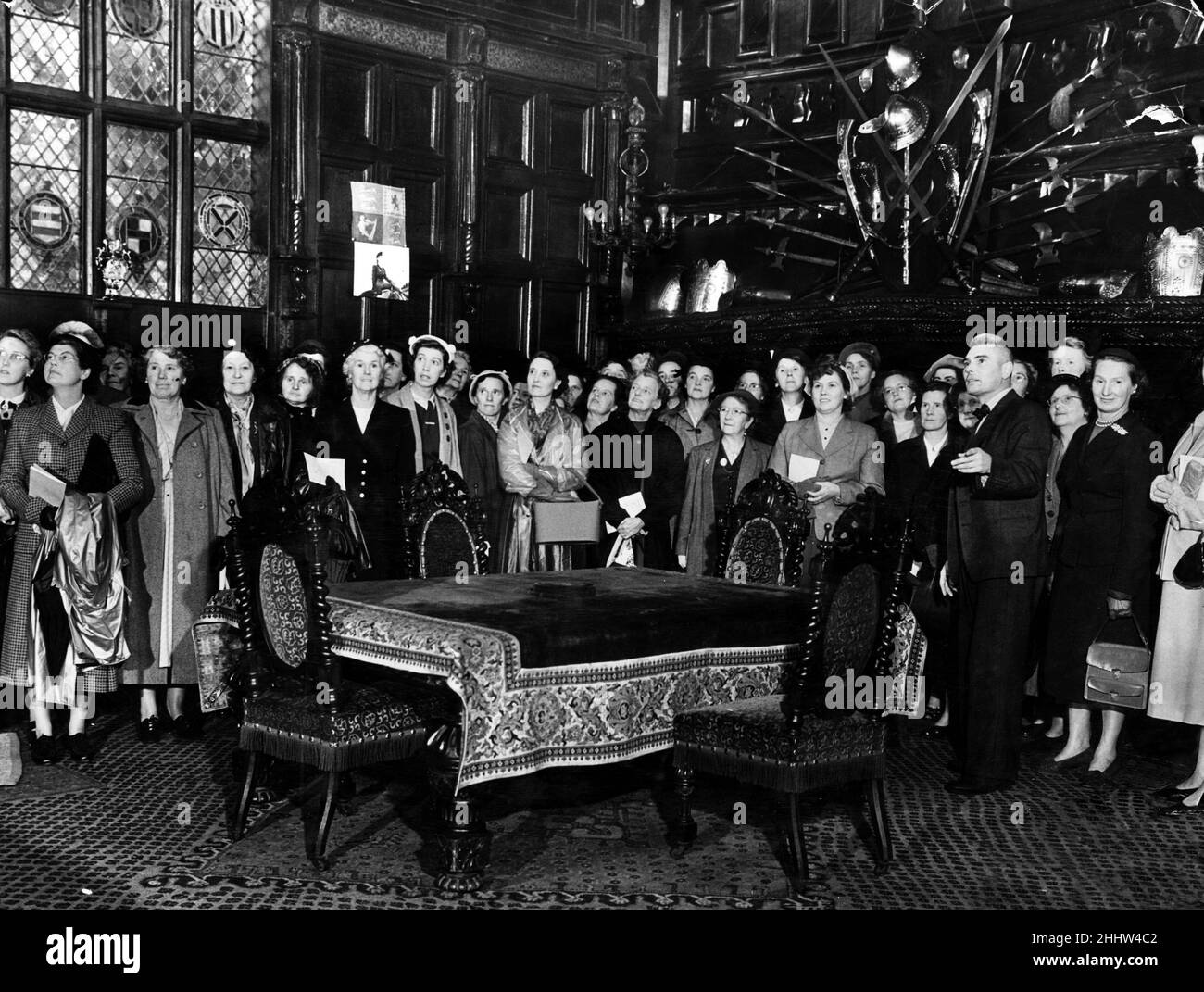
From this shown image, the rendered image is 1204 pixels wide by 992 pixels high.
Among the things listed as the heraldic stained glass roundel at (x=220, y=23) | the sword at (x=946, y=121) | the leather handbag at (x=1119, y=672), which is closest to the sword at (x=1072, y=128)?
the sword at (x=946, y=121)

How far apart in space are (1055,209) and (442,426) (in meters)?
3.90

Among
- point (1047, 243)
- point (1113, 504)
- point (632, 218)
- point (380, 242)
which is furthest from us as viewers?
point (632, 218)

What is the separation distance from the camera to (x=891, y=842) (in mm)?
4297

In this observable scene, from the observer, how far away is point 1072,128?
7.55m

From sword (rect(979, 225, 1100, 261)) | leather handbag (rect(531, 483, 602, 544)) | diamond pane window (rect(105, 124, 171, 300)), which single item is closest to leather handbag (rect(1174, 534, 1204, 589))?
leather handbag (rect(531, 483, 602, 544))

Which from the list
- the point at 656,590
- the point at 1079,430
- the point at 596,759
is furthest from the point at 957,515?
the point at 596,759

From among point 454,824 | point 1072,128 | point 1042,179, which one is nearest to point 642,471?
point 454,824

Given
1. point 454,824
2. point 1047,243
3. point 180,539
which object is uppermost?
point 1047,243

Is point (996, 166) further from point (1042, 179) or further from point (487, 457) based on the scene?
point (487, 457)

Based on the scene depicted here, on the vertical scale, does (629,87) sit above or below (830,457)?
above

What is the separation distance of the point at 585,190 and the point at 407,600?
5.81 m

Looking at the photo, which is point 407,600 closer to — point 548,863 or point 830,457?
point 548,863

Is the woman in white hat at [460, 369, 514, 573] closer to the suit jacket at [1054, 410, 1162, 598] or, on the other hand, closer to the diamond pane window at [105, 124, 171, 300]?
the suit jacket at [1054, 410, 1162, 598]

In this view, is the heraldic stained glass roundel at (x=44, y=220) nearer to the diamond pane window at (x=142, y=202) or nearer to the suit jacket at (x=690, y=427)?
the diamond pane window at (x=142, y=202)
